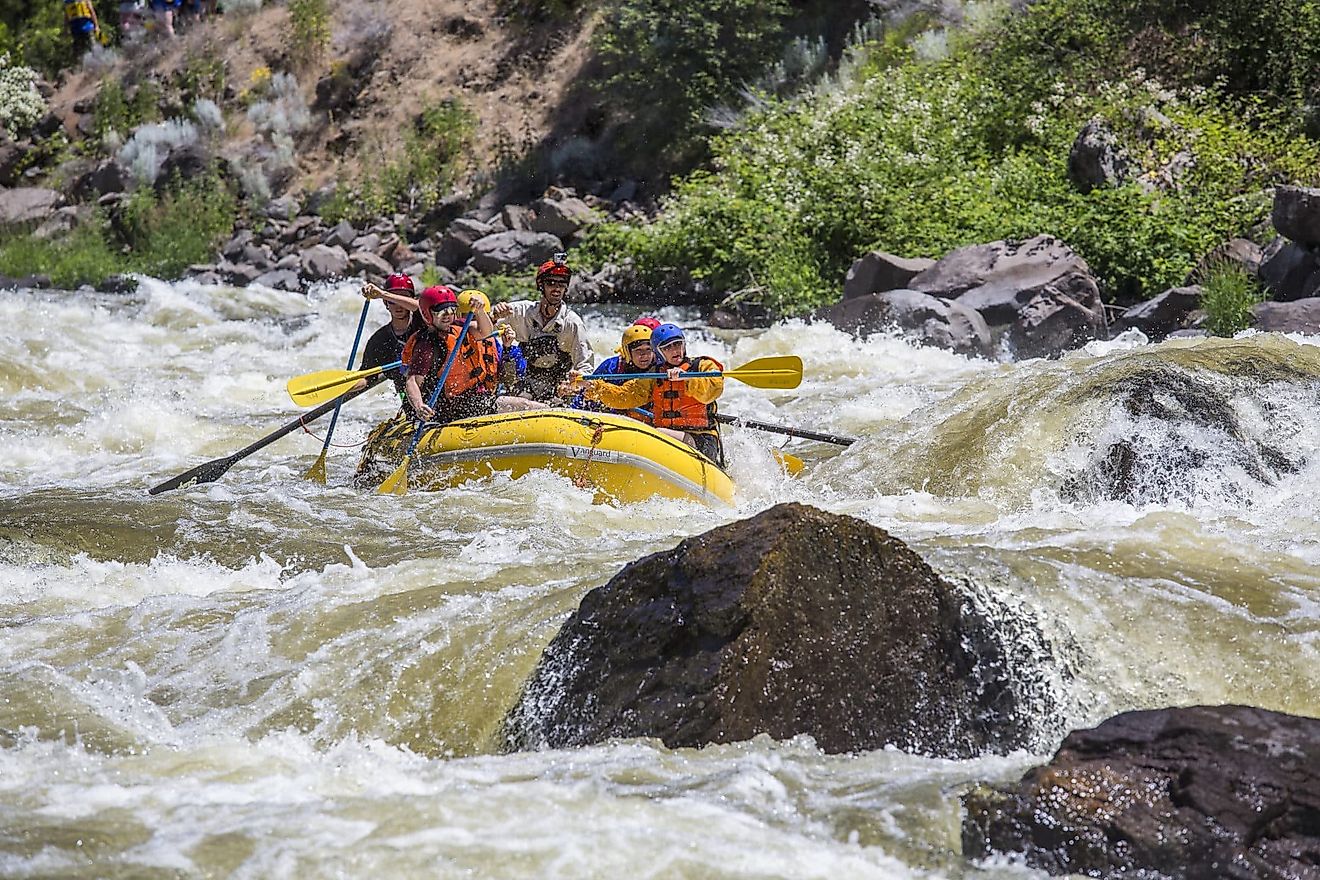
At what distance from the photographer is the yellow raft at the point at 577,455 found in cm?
684

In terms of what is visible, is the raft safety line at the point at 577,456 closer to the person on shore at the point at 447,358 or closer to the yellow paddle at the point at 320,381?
the person on shore at the point at 447,358

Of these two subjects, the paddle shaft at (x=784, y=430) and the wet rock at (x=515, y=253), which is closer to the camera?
the paddle shaft at (x=784, y=430)

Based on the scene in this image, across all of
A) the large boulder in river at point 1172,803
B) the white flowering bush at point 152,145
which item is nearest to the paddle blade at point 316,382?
the large boulder in river at point 1172,803

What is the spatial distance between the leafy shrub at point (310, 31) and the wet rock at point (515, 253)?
366 inches

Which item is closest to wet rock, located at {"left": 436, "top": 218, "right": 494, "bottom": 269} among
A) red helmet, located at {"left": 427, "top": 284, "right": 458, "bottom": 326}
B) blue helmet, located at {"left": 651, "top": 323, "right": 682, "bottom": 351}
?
red helmet, located at {"left": 427, "top": 284, "right": 458, "bottom": 326}

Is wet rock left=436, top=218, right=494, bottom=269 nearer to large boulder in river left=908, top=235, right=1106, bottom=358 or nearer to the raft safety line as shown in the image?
large boulder in river left=908, top=235, right=1106, bottom=358

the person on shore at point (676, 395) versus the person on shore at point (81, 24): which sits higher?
the person on shore at point (81, 24)

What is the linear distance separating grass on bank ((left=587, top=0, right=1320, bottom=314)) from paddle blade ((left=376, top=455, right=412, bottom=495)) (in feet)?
21.0

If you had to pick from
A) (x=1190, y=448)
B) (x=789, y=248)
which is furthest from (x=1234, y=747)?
(x=789, y=248)

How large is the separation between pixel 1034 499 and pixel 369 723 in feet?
11.5

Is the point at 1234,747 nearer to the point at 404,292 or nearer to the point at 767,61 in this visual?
the point at 404,292

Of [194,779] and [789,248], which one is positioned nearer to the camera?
[194,779]

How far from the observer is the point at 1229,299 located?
1036 cm

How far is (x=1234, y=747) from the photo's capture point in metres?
2.90
